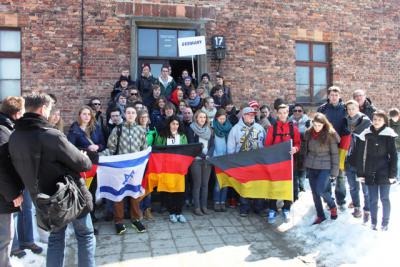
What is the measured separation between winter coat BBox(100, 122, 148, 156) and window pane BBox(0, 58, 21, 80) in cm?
444

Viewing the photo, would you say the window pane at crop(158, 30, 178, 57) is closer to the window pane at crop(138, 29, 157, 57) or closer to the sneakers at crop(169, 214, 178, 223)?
the window pane at crop(138, 29, 157, 57)

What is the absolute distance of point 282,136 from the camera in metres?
5.99

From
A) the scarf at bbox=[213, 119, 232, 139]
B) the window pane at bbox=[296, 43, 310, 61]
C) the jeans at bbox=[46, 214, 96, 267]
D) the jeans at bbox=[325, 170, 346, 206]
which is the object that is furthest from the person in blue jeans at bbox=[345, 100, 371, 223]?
the window pane at bbox=[296, 43, 310, 61]

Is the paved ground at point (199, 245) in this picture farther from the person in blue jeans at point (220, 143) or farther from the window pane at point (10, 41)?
the window pane at point (10, 41)

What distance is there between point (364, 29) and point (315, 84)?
2280mm

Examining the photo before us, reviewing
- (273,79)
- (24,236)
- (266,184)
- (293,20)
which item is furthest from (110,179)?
(293,20)

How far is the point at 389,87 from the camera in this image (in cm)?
1110

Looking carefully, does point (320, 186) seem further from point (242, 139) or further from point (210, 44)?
point (210, 44)

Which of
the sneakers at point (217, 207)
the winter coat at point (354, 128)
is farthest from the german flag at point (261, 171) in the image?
the winter coat at point (354, 128)

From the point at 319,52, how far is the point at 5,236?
9.70 metres

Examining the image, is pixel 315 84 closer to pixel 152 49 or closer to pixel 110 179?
pixel 152 49

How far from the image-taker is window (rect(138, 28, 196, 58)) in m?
9.24

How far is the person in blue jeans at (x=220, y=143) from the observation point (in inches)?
250

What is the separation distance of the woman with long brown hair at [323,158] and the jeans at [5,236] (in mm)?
4149
